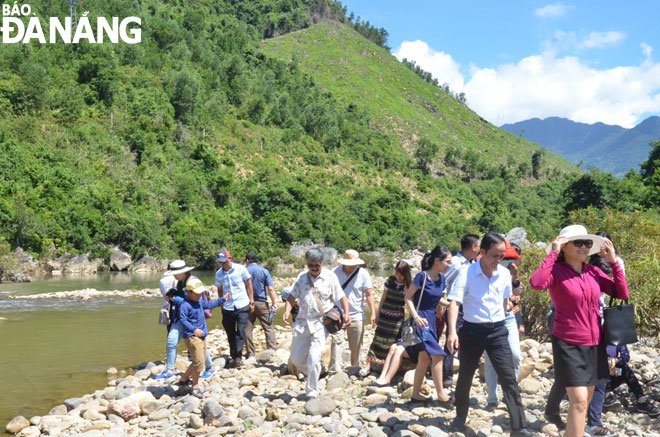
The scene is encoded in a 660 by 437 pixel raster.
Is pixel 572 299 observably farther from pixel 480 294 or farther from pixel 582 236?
pixel 480 294

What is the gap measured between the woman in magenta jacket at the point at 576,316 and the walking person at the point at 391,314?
2.78m

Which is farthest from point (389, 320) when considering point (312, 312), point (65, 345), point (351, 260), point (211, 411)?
point (65, 345)

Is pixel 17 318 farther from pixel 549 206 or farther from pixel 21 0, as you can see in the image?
pixel 549 206

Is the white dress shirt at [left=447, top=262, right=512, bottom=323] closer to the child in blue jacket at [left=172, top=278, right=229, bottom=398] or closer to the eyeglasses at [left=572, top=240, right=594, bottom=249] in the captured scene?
the eyeglasses at [left=572, top=240, right=594, bottom=249]

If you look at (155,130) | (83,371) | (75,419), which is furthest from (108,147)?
(75,419)

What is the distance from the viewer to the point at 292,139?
7838 cm

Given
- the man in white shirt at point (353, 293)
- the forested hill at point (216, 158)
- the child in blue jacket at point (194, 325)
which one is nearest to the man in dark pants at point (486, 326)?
the man in white shirt at point (353, 293)

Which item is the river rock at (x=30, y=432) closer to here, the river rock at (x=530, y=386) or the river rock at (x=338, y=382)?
the river rock at (x=338, y=382)

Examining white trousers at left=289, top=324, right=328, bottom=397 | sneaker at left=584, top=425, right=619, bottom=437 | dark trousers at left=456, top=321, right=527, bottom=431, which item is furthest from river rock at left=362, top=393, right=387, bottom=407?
sneaker at left=584, top=425, right=619, bottom=437

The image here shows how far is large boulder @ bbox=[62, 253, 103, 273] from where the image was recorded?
38031 mm

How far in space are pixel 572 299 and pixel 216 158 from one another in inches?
2387

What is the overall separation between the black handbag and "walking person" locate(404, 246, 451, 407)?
76.6 inches

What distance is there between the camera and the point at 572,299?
4129 mm

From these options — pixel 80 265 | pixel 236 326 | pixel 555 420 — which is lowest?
pixel 80 265
